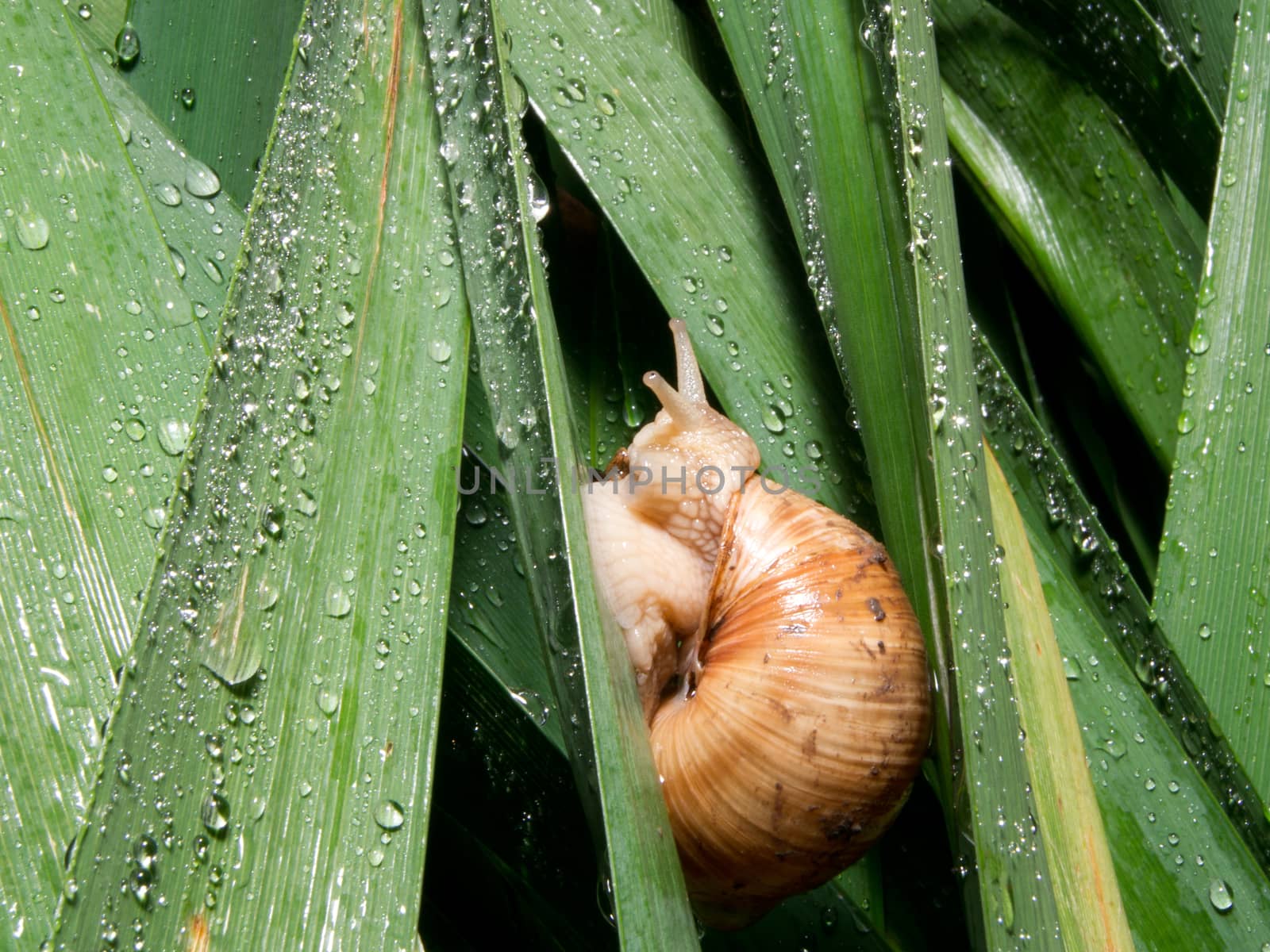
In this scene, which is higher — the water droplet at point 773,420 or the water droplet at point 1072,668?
the water droplet at point 773,420

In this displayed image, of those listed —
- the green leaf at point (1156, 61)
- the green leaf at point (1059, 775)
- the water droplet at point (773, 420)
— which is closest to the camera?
the green leaf at point (1059, 775)

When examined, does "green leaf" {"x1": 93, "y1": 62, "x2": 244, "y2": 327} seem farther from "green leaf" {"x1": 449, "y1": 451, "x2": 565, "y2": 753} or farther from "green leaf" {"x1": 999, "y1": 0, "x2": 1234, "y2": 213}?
"green leaf" {"x1": 999, "y1": 0, "x2": 1234, "y2": 213}

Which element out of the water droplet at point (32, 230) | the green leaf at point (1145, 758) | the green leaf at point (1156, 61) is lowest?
the green leaf at point (1145, 758)

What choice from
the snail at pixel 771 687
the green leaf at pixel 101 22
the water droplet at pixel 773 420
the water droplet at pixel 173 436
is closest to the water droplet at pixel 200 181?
the green leaf at pixel 101 22

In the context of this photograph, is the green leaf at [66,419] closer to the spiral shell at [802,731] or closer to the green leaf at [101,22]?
the green leaf at [101,22]

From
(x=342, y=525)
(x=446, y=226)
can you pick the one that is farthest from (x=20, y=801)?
(x=446, y=226)

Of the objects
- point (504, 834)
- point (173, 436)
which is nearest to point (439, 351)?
point (173, 436)
